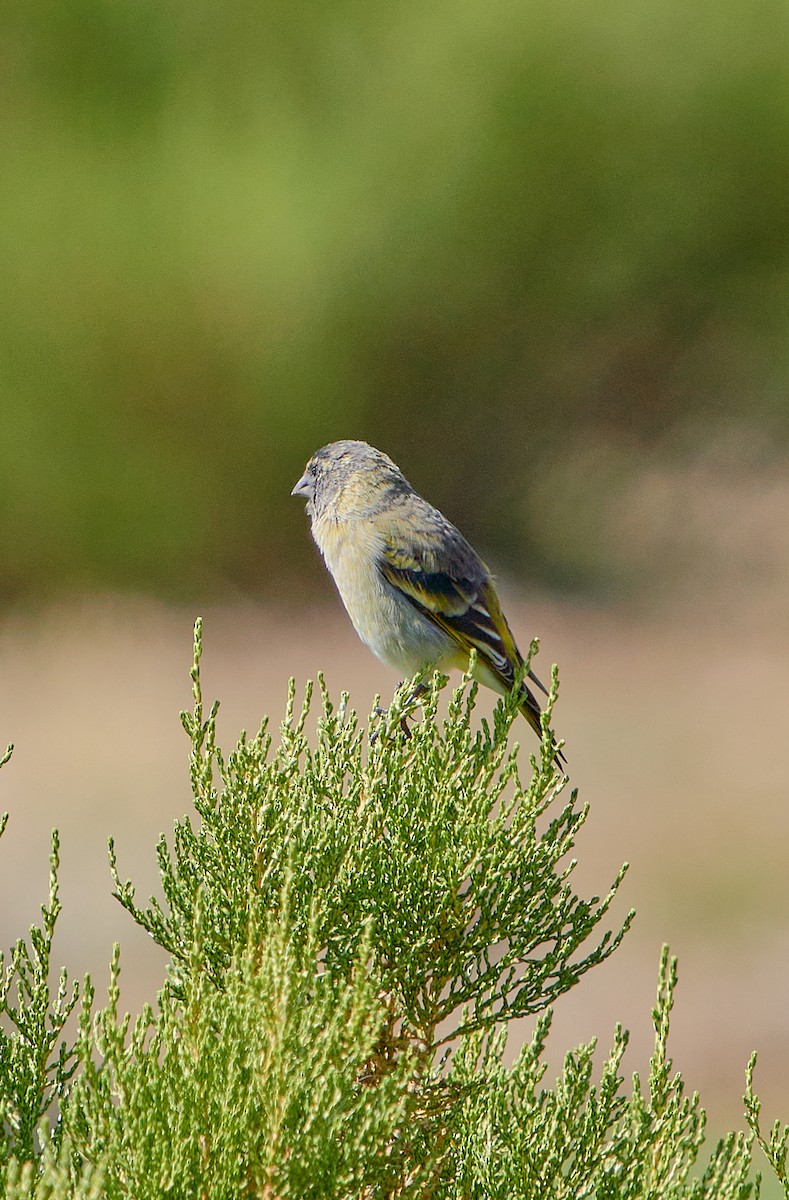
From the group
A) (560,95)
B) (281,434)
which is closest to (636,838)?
(281,434)

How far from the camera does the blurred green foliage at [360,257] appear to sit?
9508 millimetres

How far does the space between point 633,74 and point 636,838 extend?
550 cm

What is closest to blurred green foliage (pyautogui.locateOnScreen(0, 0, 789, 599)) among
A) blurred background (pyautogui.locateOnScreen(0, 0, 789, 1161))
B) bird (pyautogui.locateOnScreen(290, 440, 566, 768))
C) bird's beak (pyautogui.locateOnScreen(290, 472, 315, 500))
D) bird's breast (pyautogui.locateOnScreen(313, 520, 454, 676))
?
blurred background (pyautogui.locateOnScreen(0, 0, 789, 1161))

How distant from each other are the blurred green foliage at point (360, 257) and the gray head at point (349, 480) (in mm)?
6849

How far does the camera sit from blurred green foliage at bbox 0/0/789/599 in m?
9.51

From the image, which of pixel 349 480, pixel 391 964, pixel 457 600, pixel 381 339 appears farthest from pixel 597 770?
pixel 391 964

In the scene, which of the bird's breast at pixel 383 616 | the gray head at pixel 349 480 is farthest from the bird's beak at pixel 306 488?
the bird's breast at pixel 383 616

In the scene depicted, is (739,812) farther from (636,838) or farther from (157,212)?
(157,212)

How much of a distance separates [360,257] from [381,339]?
0.66m

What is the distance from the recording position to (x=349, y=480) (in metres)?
3.22

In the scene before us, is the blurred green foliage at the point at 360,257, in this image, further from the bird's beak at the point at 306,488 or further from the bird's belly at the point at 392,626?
the bird's belly at the point at 392,626

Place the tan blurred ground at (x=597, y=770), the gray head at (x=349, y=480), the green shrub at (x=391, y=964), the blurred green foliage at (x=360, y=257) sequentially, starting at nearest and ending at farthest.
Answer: the green shrub at (x=391, y=964) < the gray head at (x=349, y=480) < the tan blurred ground at (x=597, y=770) < the blurred green foliage at (x=360, y=257)

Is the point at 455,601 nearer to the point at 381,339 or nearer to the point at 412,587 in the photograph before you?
the point at 412,587

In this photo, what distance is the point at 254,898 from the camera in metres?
1.43
